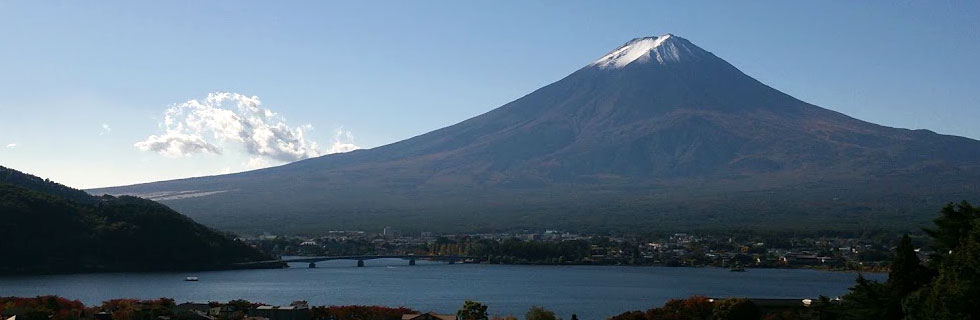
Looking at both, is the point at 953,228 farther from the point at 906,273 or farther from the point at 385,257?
the point at 385,257

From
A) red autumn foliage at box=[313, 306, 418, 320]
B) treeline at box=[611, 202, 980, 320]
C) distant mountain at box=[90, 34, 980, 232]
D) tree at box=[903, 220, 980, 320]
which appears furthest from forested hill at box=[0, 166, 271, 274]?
tree at box=[903, 220, 980, 320]

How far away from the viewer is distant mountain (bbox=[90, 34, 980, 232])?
101 m

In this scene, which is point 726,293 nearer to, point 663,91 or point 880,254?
point 880,254

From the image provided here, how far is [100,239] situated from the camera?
67625 mm

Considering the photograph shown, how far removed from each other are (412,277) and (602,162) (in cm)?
7116

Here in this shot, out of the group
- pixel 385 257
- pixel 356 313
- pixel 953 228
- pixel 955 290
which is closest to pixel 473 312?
pixel 356 313

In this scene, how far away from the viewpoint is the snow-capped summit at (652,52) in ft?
536

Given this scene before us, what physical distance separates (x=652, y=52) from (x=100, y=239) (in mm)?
106086

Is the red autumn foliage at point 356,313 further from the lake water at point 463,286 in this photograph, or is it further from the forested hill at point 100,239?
the forested hill at point 100,239

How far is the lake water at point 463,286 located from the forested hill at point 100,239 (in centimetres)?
258

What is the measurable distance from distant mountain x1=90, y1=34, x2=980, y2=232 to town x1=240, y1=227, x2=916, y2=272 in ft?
22.4

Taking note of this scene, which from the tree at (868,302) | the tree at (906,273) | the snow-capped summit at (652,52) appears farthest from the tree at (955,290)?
the snow-capped summit at (652,52)

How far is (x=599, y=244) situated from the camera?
3199 inches

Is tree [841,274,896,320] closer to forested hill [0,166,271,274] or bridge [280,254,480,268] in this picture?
forested hill [0,166,271,274]
